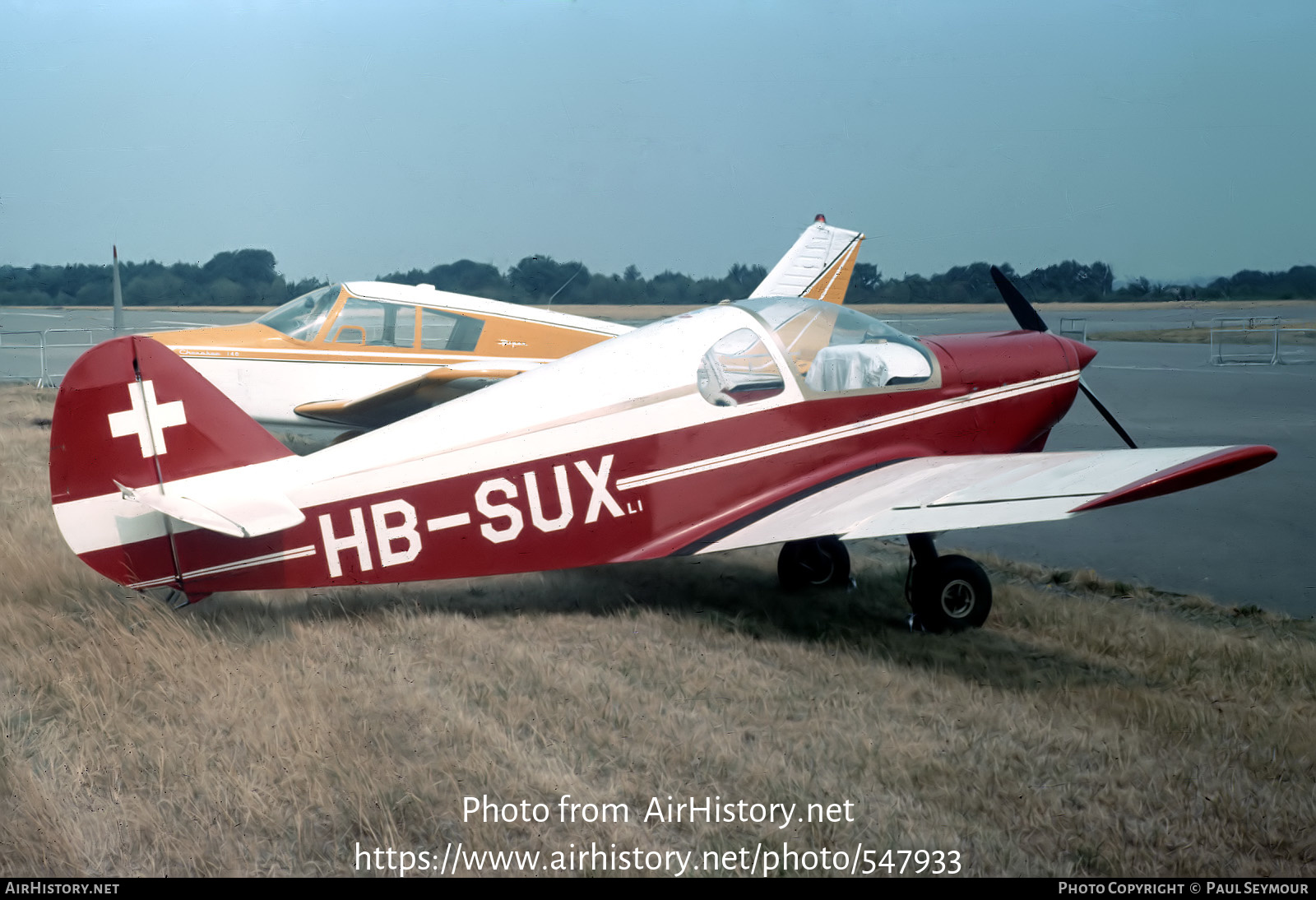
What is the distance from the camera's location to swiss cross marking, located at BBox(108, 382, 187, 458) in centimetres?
436

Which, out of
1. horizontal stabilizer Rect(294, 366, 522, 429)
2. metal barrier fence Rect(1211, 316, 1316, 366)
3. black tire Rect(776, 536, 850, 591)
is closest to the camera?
black tire Rect(776, 536, 850, 591)

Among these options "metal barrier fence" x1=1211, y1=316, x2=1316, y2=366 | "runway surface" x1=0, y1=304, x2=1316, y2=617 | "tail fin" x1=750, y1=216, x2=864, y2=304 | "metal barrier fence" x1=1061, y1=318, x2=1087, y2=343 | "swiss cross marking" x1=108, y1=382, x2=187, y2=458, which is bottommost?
"runway surface" x1=0, y1=304, x2=1316, y2=617

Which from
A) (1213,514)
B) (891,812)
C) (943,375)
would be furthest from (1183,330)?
(891,812)

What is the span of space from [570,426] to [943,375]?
225 cm

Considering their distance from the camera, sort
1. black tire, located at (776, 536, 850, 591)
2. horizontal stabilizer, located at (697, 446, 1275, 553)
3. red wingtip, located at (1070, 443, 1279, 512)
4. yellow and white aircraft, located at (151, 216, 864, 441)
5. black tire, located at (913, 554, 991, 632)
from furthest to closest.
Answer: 1. yellow and white aircraft, located at (151, 216, 864, 441)
2. black tire, located at (776, 536, 850, 591)
3. black tire, located at (913, 554, 991, 632)
4. horizontal stabilizer, located at (697, 446, 1275, 553)
5. red wingtip, located at (1070, 443, 1279, 512)

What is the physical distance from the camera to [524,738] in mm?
3738

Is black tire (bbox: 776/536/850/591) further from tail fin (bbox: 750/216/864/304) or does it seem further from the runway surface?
tail fin (bbox: 750/216/864/304)

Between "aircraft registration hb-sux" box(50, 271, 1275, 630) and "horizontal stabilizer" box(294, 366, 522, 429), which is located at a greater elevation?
"horizontal stabilizer" box(294, 366, 522, 429)

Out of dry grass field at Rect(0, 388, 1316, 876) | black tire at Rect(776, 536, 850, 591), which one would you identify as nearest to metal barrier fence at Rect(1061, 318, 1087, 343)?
black tire at Rect(776, 536, 850, 591)

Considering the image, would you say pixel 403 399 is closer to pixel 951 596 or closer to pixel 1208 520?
pixel 951 596

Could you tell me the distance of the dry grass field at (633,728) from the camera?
119 inches

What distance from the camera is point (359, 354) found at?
10.0 meters

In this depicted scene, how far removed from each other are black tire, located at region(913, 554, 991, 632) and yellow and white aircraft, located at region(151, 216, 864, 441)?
582 centimetres

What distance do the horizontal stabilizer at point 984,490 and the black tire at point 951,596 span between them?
507 mm
